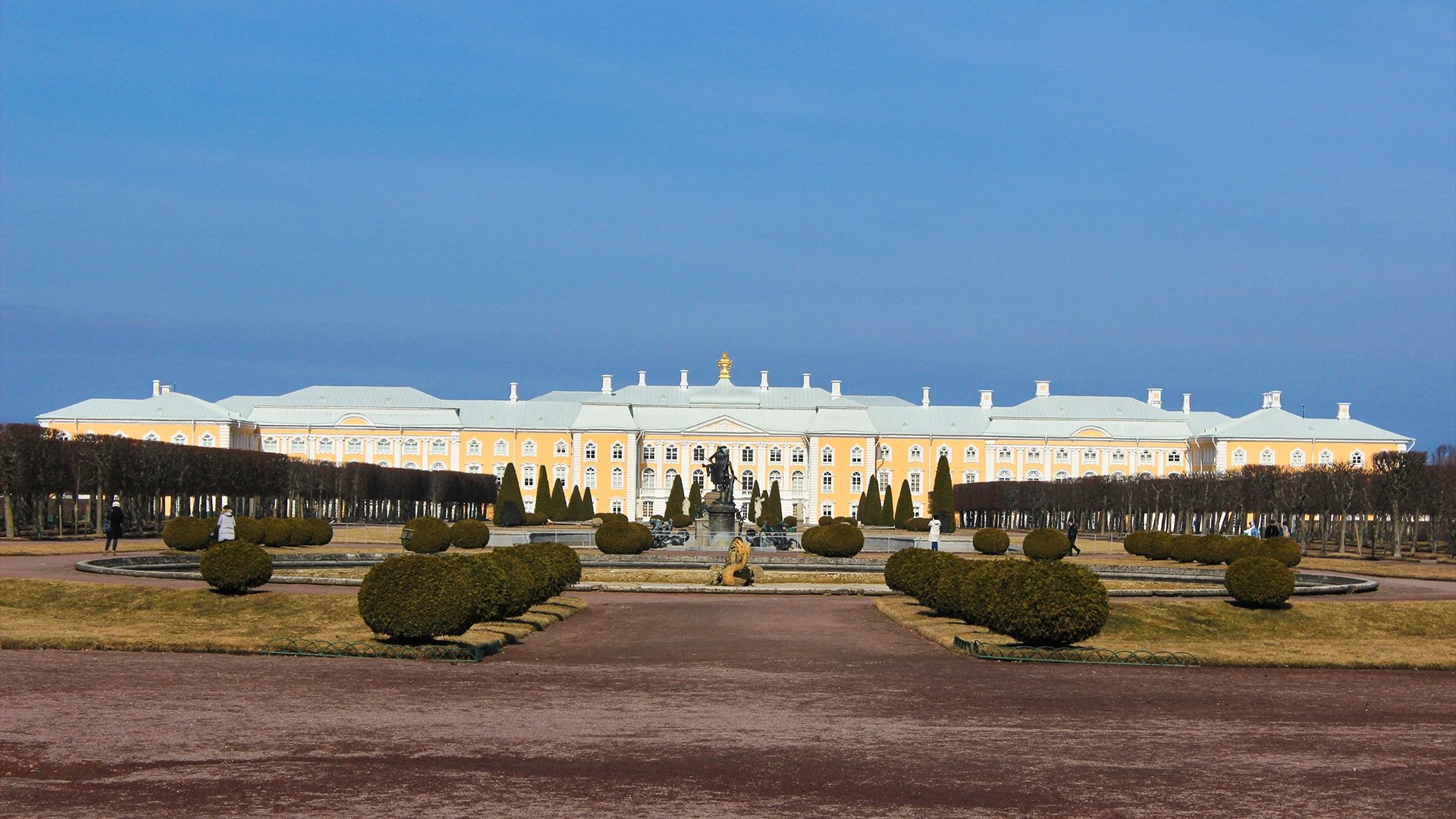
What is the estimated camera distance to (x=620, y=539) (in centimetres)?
3841

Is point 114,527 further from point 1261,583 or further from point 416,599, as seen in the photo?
point 1261,583

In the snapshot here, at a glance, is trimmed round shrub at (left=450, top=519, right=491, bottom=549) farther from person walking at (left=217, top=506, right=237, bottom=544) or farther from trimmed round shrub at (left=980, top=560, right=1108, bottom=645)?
trimmed round shrub at (left=980, top=560, right=1108, bottom=645)

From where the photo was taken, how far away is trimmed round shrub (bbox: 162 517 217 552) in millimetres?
33531

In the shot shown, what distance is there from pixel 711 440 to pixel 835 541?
2478 inches

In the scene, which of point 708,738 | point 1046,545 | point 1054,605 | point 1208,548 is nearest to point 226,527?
point 1046,545

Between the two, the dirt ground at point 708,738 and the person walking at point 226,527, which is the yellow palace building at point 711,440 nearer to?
the person walking at point 226,527

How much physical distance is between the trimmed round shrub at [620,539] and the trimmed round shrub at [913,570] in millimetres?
13488

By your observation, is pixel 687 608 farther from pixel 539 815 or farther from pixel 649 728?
pixel 539 815

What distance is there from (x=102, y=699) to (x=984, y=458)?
92.8m

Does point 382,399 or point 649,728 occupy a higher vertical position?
point 382,399

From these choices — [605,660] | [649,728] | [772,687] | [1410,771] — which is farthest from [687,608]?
[1410,771]

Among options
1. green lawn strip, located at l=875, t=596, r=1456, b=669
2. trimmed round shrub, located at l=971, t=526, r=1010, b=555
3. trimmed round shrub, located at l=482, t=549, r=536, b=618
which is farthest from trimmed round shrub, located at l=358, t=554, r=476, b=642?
trimmed round shrub, located at l=971, t=526, r=1010, b=555

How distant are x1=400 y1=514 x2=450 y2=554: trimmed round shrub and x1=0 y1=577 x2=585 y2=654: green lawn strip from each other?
39.2ft

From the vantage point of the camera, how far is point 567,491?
3952 inches
